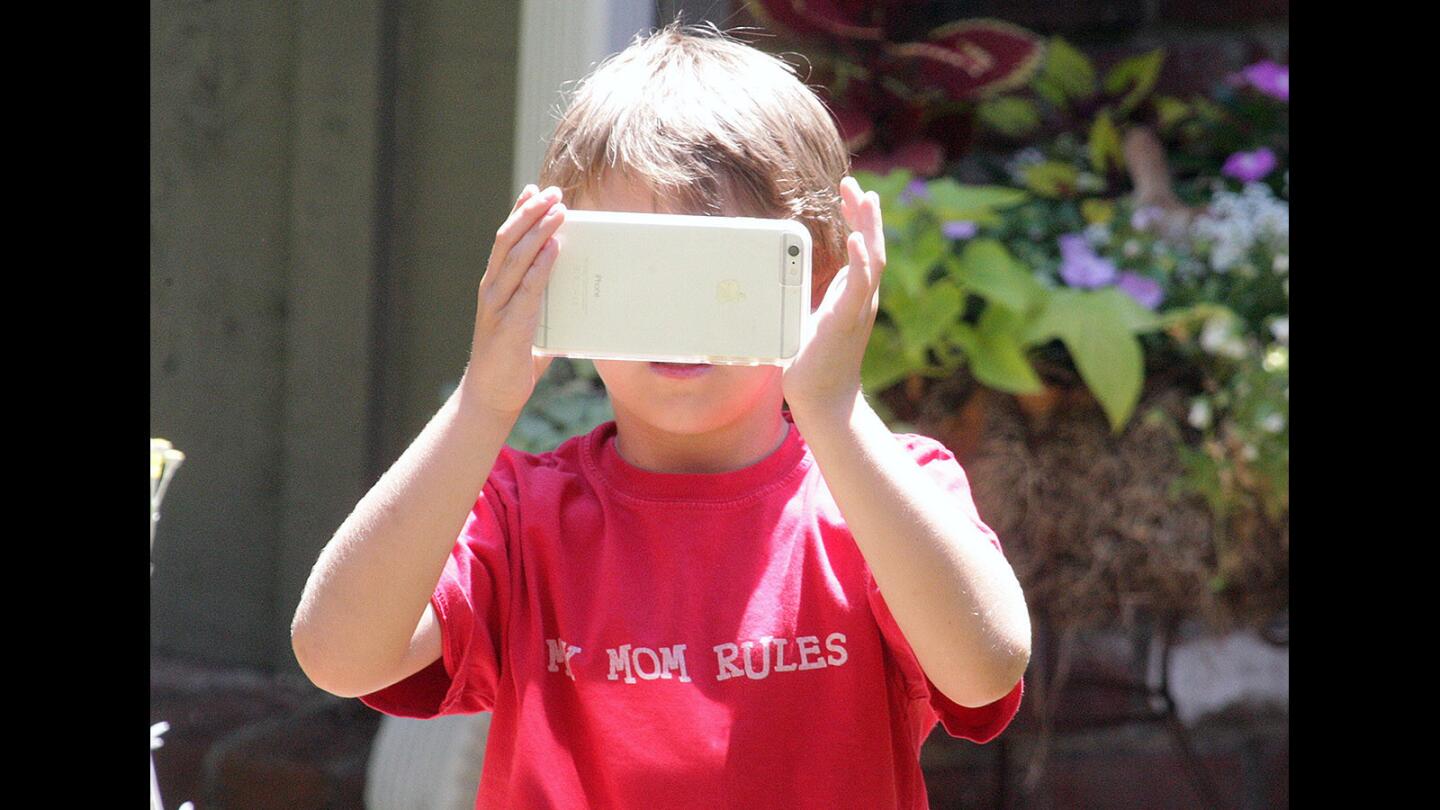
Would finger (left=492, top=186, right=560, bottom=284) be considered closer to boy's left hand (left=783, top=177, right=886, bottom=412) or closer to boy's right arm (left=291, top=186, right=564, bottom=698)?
boy's right arm (left=291, top=186, right=564, bottom=698)

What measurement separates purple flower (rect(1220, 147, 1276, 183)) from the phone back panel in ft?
5.06

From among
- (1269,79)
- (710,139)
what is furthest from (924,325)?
(710,139)

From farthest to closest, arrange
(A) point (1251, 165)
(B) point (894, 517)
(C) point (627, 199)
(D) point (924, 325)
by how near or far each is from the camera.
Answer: (A) point (1251, 165) → (D) point (924, 325) → (C) point (627, 199) → (B) point (894, 517)

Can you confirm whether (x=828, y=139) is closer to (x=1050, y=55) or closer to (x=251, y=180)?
(x=251, y=180)

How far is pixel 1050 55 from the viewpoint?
2.25m

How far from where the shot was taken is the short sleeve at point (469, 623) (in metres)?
0.87

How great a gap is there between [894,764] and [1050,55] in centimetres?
164

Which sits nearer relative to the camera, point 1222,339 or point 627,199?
point 627,199

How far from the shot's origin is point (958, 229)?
6.61 ft

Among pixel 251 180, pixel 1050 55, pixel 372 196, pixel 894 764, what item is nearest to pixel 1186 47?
pixel 1050 55

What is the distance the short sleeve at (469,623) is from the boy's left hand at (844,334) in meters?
0.23

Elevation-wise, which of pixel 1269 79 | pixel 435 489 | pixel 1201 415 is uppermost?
pixel 1269 79

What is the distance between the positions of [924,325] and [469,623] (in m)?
1.20

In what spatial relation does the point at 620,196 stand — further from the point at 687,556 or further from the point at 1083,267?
the point at 1083,267
